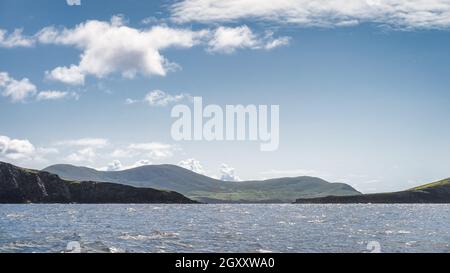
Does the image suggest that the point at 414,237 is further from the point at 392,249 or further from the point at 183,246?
the point at 183,246

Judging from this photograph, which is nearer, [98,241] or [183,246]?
[183,246]

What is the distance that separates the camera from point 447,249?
54531 millimetres

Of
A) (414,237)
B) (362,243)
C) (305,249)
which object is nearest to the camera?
(305,249)

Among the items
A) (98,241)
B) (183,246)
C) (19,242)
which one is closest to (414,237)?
(183,246)

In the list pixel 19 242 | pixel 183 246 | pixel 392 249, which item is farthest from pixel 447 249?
pixel 19 242
